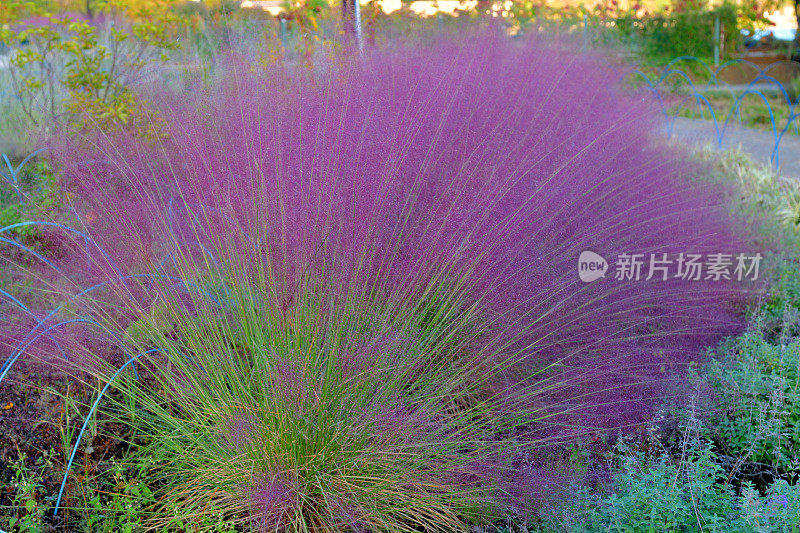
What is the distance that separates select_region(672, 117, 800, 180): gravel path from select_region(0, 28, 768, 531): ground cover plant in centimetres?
439

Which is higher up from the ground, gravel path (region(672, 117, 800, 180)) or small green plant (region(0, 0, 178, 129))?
small green plant (region(0, 0, 178, 129))

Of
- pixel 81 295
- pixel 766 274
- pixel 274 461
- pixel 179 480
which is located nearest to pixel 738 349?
pixel 766 274

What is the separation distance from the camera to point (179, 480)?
223 cm

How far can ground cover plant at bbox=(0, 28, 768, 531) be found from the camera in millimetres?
1857

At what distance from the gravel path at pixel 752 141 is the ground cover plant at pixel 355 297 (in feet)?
14.4

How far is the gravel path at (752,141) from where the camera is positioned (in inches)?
253

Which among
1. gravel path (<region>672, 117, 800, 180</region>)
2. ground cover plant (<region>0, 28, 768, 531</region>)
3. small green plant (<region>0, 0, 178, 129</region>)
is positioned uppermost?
small green plant (<region>0, 0, 178, 129</region>)

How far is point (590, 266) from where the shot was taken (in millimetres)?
2160

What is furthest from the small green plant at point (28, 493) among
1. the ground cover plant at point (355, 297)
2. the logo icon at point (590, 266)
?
the logo icon at point (590, 266)

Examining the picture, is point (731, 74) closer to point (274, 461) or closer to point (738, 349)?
point (738, 349)

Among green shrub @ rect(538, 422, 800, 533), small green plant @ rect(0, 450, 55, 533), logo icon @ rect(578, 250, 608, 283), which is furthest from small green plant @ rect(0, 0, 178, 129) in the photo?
green shrub @ rect(538, 422, 800, 533)

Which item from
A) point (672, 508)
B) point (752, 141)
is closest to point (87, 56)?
point (672, 508)

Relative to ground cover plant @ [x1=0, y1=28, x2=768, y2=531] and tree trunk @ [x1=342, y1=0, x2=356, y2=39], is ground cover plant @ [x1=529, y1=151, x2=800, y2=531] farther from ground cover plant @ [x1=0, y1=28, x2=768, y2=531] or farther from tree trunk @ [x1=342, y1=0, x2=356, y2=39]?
tree trunk @ [x1=342, y1=0, x2=356, y2=39]

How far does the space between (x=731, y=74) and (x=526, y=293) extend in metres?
12.2
